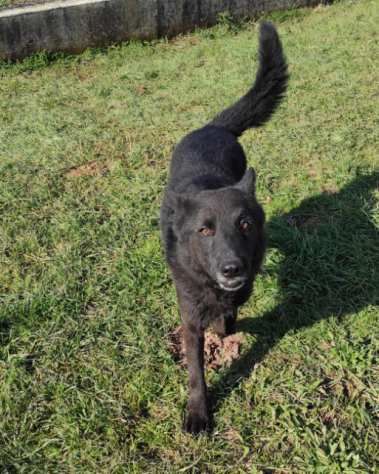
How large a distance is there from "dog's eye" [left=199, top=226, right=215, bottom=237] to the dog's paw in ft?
3.35

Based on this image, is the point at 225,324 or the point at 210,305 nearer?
the point at 210,305

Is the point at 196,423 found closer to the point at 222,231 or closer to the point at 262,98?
the point at 222,231

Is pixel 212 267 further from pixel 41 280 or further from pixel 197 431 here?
pixel 41 280

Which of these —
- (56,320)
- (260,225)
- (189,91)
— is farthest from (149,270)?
(189,91)

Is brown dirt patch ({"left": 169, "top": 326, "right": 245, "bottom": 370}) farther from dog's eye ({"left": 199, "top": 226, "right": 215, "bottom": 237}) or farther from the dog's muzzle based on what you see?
dog's eye ({"left": 199, "top": 226, "right": 215, "bottom": 237})

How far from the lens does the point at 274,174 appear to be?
4707 millimetres

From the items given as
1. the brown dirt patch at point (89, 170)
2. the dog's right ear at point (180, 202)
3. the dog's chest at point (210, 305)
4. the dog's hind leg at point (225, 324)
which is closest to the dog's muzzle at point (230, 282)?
the dog's chest at point (210, 305)

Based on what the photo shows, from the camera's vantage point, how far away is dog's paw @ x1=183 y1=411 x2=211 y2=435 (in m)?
2.60

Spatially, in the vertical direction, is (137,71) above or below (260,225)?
below

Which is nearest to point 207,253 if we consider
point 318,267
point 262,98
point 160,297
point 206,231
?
point 206,231

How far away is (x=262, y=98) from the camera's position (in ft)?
13.3

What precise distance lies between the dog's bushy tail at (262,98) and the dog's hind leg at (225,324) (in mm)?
1824

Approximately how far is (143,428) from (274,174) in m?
2.92

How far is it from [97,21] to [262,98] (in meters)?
5.50
